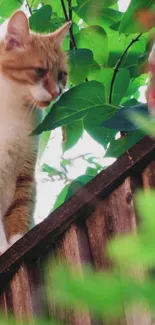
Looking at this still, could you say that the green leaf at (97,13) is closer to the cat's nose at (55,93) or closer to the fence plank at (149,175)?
the cat's nose at (55,93)

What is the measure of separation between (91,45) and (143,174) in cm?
101

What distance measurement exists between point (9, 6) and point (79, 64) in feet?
Answer: 1.74

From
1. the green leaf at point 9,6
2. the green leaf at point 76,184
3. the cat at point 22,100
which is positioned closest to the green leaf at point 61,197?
the green leaf at point 76,184

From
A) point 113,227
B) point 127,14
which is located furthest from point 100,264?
point 127,14

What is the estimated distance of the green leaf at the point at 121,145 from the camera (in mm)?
1837

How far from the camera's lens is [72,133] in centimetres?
208

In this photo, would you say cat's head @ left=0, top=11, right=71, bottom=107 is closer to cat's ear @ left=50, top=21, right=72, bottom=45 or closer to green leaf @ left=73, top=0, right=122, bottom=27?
cat's ear @ left=50, top=21, right=72, bottom=45

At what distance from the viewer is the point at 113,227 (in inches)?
54.2

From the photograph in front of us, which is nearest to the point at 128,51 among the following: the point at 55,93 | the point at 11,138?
the point at 55,93

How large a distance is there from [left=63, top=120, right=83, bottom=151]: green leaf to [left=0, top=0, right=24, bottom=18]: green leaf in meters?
0.65

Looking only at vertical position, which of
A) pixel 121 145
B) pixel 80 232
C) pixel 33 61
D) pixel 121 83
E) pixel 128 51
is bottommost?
pixel 80 232

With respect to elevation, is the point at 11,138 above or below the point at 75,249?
above

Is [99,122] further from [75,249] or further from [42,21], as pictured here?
[42,21]

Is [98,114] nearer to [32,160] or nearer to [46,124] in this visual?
[46,124]
